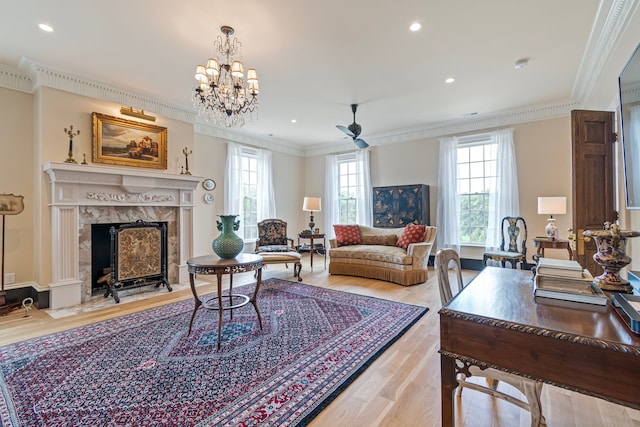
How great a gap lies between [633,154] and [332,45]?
2589 mm

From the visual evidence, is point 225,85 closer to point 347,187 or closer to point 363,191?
point 363,191

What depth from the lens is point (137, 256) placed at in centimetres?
406

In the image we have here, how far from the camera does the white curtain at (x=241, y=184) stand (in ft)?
18.8

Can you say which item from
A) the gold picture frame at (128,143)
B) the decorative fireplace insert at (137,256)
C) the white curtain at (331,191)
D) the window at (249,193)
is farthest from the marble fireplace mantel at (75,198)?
the white curtain at (331,191)

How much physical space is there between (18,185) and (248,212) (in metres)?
3.51

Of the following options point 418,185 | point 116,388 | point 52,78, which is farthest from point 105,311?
point 418,185

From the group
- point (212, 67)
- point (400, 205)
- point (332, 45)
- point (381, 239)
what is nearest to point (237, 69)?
point (212, 67)

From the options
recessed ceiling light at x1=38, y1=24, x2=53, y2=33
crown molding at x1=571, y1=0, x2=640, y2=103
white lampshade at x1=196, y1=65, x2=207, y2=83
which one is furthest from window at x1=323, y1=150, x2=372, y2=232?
recessed ceiling light at x1=38, y1=24, x2=53, y2=33

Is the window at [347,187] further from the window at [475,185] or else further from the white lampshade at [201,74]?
the white lampshade at [201,74]

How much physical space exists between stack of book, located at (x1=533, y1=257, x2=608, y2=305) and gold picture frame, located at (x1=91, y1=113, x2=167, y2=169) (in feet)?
15.6

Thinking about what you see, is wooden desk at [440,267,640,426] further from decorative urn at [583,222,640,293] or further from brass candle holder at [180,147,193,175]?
brass candle holder at [180,147,193,175]

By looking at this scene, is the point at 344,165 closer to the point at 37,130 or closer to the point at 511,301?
the point at 37,130

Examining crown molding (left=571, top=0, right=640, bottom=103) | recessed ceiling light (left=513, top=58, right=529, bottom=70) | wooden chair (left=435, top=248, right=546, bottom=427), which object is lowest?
wooden chair (left=435, top=248, right=546, bottom=427)

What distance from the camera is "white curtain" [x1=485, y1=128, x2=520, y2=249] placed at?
16.4ft
